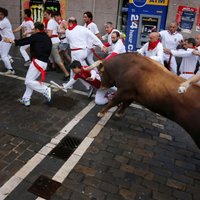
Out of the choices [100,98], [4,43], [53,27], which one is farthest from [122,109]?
[4,43]

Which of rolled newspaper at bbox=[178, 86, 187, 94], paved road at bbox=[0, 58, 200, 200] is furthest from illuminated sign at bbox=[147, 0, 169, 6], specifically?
rolled newspaper at bbox=[178, 86, 187, 94]

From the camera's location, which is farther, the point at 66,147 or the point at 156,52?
the point at 156,52

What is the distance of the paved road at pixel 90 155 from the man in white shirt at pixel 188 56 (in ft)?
4.80

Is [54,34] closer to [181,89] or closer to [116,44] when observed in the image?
[116,44]

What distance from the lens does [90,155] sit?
5.41 m

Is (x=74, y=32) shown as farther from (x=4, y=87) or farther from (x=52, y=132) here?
(x=52, y=132)

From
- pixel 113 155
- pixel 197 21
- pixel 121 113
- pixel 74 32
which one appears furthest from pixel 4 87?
pixel 197 21

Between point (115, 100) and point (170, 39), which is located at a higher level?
point (170, 39)

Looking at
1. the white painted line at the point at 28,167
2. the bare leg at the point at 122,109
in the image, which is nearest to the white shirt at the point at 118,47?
the bare leg at the point at 122,109

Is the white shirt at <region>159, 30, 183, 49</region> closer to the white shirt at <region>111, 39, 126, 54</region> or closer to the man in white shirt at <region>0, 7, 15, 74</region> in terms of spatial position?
the white shirt at <region>111, 39, 126, 54</region>

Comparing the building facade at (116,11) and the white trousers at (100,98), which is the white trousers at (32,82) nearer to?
the white trousers at (100,98)

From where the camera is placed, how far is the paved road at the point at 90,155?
15.0 feet

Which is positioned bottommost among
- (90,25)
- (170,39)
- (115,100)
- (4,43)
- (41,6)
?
(115,100)

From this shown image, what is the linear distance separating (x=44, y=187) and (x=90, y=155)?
117 cm
